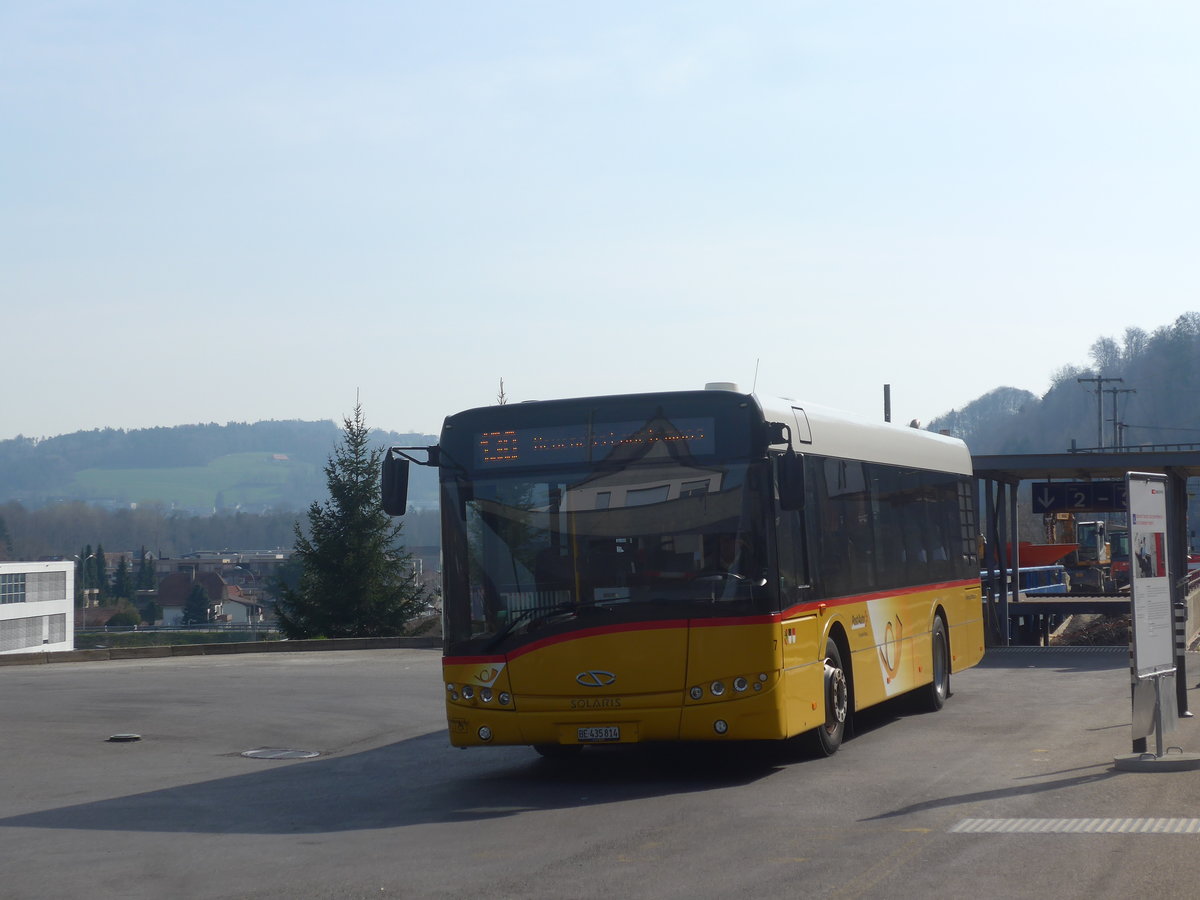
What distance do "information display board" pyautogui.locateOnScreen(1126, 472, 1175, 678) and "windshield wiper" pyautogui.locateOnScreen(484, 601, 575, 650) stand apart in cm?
445

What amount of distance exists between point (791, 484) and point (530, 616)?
229 centimetres

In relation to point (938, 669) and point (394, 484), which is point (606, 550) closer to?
point (394, 484)

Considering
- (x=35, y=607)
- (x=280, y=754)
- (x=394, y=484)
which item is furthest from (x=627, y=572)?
(x=35, y=607)

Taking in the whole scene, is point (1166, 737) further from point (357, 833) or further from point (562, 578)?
point (357, 833)

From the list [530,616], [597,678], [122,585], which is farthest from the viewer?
[122,585]

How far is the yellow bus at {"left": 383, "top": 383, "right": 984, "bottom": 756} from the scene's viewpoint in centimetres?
1136

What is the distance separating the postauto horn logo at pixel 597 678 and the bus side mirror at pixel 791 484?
1896mm

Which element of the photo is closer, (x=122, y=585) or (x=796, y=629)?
(x=796, y=629)

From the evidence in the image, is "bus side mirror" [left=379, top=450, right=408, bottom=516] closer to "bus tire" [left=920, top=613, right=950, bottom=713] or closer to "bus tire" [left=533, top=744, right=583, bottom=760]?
"bus tire" [left=533, top=744, right=583, bottom=760]

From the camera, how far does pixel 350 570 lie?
172ft

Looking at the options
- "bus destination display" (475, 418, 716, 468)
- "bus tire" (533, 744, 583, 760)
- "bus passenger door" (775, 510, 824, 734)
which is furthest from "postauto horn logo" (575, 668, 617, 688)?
"bus tire" (533, 744, 583, 760)

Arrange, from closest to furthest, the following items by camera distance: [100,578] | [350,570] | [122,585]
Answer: [350,570]
[122,585]
[100,578]

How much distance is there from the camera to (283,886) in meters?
7.95

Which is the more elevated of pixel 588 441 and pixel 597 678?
pixel 588 441
